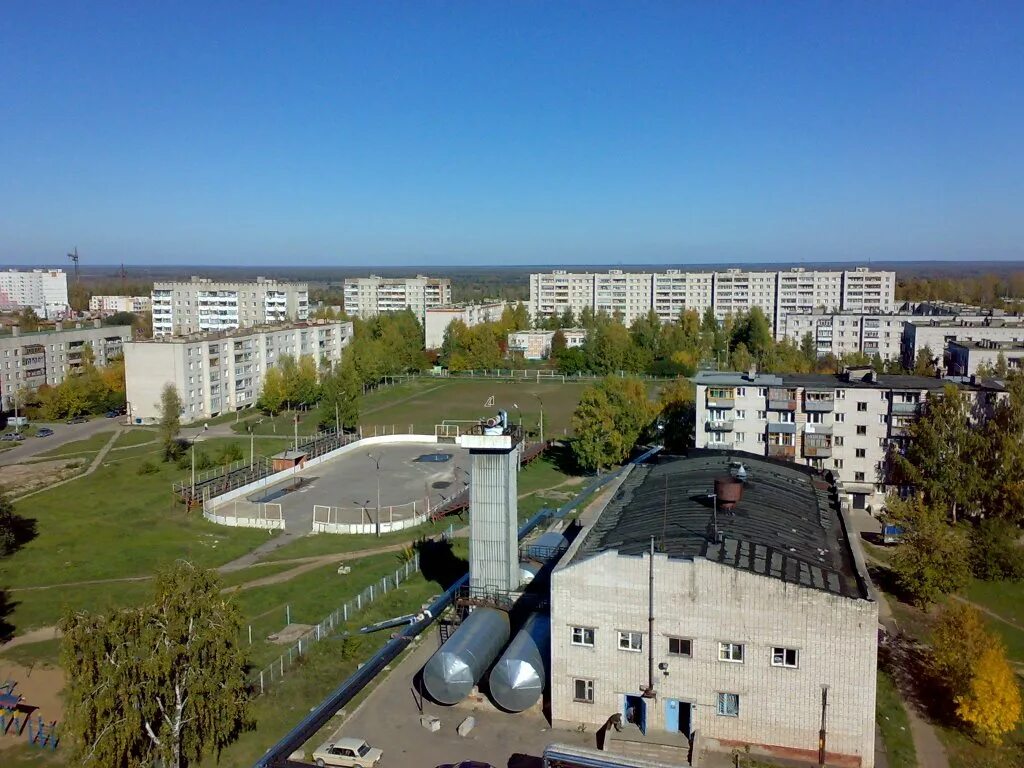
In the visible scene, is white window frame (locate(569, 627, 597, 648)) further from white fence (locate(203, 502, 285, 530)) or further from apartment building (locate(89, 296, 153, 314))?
apartment building (locate(89, 296, 153, 314))

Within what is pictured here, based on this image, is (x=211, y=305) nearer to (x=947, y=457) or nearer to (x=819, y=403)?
(x=819, y=403)

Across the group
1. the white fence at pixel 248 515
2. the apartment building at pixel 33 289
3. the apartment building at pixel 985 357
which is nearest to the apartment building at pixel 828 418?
the apartment building at pixel 985 357

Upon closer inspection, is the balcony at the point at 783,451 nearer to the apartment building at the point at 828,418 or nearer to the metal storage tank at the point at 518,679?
the apartment building at the point at 828,418

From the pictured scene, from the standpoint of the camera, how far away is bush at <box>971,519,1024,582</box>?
28922mm

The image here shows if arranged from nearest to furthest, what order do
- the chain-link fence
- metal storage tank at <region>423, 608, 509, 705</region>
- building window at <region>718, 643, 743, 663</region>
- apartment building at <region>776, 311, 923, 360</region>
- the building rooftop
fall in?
building window at <region>718, 643, 743, 663</region>, metal storage tank at <region>423, 608, 509, 705</region>, the chain-link fence, the building rooftop, apartment building at <region>776, 311, 923, 360</region>

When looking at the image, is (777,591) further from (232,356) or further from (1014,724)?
(232,356)

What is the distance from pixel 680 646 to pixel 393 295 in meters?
110

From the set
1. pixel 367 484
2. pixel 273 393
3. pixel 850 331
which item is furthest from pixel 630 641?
pixel 850 331

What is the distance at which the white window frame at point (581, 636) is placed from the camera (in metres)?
17.2

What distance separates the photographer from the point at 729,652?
16375 millimetres

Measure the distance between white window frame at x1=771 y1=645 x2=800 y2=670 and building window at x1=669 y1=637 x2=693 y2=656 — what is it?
1556 mm

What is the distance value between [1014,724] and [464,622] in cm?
1235

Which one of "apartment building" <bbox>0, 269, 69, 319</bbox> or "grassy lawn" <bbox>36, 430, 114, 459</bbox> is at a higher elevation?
"apartment building" <bbox>0, 269, 69, 319</bbox>

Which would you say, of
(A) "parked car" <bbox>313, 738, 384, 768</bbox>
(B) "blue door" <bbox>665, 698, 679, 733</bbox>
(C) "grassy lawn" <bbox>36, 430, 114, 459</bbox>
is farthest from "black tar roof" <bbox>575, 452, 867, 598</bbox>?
(C) "grassy lawn" <bbox>36, 430, 114, 459</bbox>
